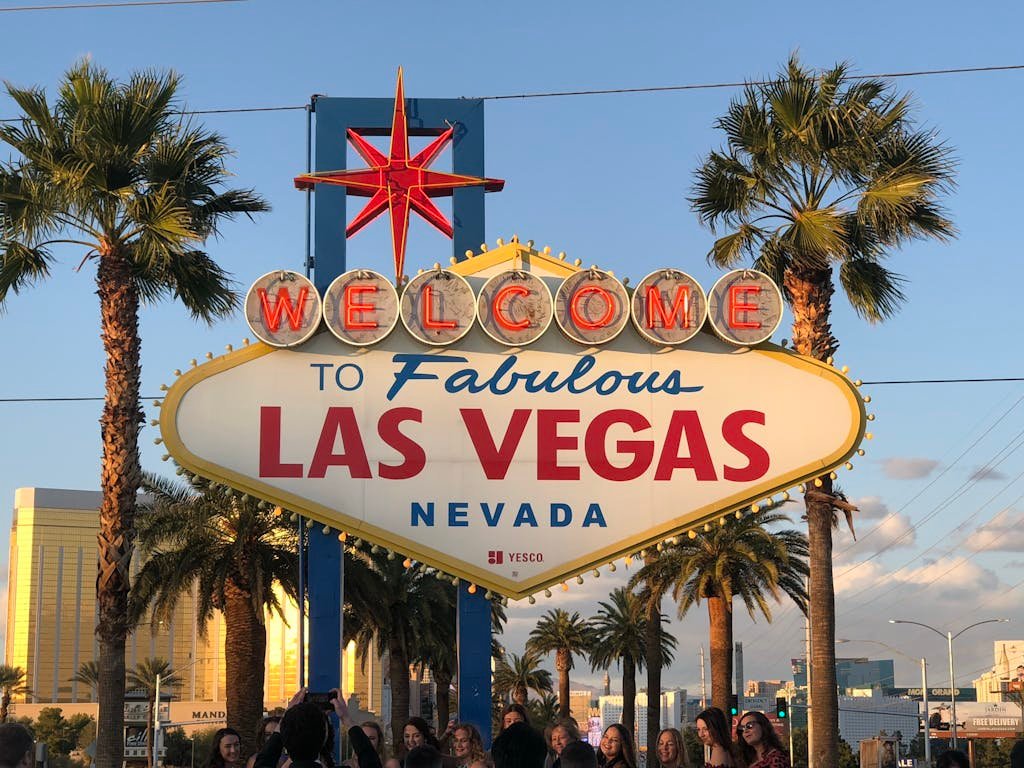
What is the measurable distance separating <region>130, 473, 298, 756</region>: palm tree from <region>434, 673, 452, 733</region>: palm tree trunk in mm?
21655

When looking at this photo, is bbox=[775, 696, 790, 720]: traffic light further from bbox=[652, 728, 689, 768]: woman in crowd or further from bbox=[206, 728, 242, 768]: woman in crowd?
bbox=[206, 728, 242, 768]: woman in crowd

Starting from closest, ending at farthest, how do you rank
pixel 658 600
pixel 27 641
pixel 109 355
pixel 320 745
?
pixel 320 745, pixel 109 355, pixel 658 600, pixel 27 641

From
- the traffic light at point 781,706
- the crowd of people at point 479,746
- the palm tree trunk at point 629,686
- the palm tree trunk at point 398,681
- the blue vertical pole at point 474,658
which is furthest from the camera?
the palm tree trunk at point 629,686

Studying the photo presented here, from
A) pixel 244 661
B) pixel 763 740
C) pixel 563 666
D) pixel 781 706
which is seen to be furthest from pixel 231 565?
pixel 563 666

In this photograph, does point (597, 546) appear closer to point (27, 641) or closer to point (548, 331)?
point (548, 331)

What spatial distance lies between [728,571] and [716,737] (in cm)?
2991

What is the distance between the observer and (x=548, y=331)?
1850 cm

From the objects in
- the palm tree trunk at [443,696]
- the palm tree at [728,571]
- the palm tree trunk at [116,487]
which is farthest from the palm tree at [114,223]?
the palm tree trunk at [443,696]

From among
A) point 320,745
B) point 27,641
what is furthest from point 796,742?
point 320,745

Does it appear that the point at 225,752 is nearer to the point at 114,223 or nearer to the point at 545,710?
the point at 114,223

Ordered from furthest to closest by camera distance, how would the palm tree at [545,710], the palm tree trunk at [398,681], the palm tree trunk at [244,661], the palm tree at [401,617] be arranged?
the palm tree at [545,710]
the palm tree trunk at [398,681]
the palm tree at [401,617]
the palm tree trunk at [244,661]

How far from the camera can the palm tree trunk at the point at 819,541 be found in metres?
21.3

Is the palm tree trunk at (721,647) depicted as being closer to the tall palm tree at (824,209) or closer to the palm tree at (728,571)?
the palm tree at (728,571)

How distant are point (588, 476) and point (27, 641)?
13639cm
